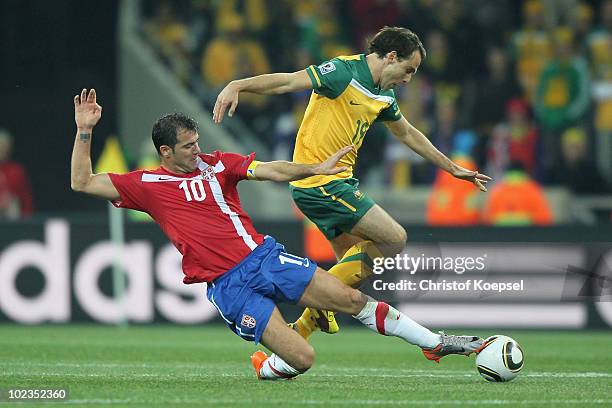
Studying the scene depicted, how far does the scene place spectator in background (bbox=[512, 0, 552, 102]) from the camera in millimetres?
17359

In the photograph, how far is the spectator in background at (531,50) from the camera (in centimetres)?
1736

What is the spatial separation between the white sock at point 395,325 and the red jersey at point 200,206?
88 cm

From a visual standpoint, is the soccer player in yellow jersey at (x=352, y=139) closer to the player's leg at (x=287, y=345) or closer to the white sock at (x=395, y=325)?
the white sock at (x=395, y=325)

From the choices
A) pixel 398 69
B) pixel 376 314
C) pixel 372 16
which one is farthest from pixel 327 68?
pixel 372 16

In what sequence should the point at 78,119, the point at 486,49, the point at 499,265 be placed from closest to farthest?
the point at 78,119, the point at 499,265, the point at 486,49

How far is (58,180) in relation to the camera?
1898cm

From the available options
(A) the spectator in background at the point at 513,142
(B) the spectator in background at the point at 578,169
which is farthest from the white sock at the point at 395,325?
(B) the spectator in background at the point at 578,169

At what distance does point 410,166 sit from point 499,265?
3303mm

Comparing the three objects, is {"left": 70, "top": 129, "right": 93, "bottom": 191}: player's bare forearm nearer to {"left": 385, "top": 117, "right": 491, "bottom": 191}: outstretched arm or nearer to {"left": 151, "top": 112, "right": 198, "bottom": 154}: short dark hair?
{"left": 151, "top": 112, "right": 198, "bottom": 154}: short dark hair

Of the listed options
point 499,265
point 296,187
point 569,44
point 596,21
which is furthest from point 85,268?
point 596,21

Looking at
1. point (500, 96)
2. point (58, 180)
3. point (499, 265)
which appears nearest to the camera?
point (499, 265)

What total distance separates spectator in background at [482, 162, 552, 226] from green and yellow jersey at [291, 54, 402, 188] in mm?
6364

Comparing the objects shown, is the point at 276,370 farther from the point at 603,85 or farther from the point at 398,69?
the point at 603,85

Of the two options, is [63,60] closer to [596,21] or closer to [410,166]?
[410,166]
